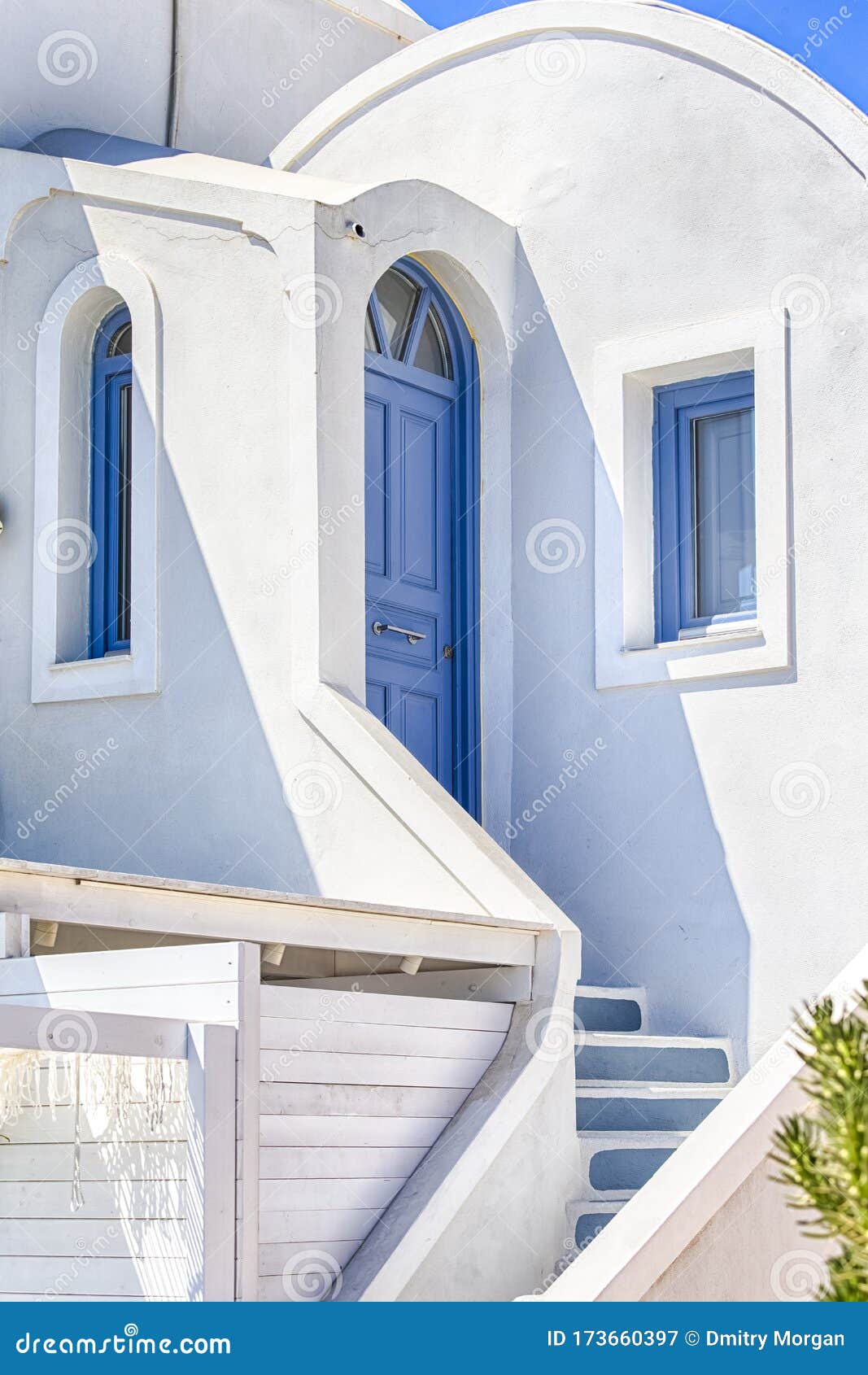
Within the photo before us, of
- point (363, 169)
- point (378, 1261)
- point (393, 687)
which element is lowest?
point (378, 1261)

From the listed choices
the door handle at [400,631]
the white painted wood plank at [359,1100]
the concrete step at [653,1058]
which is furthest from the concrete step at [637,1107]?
the door handle at [400,631]

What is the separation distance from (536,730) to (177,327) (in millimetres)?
2702

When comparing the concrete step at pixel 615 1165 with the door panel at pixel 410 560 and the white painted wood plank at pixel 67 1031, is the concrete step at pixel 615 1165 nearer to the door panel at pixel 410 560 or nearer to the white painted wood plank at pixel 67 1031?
the white painted wood plank at pixel 67 1031

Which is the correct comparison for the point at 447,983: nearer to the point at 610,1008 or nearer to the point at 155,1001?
the point at 610,1008

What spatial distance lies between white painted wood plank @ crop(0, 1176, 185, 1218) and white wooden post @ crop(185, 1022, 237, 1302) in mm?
96

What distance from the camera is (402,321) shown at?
9.52 m

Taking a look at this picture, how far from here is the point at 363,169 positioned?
1016 centimetres

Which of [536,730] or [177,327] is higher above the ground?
[177,327]

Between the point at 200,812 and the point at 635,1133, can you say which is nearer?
the point at 635,1133

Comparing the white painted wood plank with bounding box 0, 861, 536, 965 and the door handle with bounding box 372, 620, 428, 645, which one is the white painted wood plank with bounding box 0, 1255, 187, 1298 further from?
the door handle with bounding box 372, 620, 428, 645

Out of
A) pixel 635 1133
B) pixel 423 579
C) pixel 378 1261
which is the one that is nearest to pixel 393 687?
pixel 423 579

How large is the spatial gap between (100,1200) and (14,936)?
0.87m
